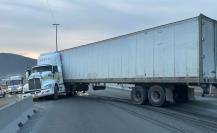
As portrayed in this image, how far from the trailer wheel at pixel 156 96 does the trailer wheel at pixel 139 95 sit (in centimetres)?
55

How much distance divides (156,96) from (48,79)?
39.9 ft

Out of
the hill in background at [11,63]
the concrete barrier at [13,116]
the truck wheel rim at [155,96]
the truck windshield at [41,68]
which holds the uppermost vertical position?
the hill in background at [11,63]

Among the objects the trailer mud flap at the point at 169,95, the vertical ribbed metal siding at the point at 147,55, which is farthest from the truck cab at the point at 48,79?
the trailer mud flap at the point at 169,95

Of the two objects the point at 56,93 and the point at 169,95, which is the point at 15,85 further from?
the point at 169,95

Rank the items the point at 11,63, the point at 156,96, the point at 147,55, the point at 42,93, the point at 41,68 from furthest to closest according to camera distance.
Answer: the point at 11,63 → the point at 41,68 → the point at 42,93 → the point at 147,55 → the point at 156,96

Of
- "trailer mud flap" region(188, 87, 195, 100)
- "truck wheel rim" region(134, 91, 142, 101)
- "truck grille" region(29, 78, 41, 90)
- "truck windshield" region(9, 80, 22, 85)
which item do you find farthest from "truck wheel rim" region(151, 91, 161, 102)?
"truck windshield" region(9, 80, 22, 85)

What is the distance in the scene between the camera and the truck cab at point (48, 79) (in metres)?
34.6

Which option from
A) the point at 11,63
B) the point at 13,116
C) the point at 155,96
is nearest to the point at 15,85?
the point at 155,96

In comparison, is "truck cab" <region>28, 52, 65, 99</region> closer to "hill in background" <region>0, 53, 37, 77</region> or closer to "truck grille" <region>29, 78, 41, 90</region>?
"truck grille" <region>29, 78, 41, 90</region>

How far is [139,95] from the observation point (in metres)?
26.5

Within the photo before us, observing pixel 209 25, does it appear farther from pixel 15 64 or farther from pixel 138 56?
pixel 15 64

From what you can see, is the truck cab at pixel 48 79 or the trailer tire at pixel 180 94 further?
the truck cab at pixel 48 79

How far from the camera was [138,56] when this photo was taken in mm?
26156

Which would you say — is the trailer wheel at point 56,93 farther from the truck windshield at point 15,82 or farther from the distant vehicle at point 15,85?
the truck windshield at point 15,82
